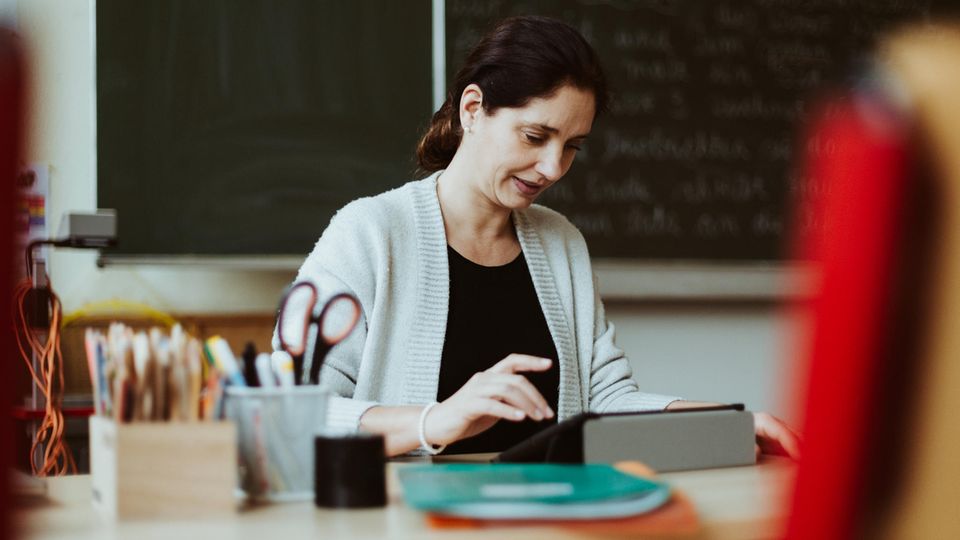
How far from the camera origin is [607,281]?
8.90 feet

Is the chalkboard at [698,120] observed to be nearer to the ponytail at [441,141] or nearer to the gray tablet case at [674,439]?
the ponytail at [441,141]

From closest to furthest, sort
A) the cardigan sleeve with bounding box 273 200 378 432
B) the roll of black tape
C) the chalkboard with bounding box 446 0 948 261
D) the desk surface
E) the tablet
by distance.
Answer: the desk surface < the roll of black tape < the tablet < the cardigan sleeve with bounding box 273 200 378 432 < the chalkboard with bounding box 446 0 948 261

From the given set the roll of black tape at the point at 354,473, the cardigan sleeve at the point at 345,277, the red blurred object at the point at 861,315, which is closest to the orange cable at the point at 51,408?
the cardigan sleeve at the point at 345,277

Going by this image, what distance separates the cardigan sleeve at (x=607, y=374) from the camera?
1.69m

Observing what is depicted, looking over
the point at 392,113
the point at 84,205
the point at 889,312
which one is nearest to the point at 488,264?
the point at 392,113

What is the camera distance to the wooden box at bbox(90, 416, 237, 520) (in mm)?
803

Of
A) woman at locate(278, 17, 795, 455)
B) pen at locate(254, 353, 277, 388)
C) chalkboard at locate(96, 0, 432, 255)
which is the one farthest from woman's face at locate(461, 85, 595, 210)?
pen at locate(254, 353, 277, 388)

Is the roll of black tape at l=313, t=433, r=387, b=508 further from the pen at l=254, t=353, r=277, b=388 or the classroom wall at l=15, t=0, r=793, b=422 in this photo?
the classroom wall at l=15, t=0, r=793, b=422

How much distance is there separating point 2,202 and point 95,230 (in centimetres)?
153

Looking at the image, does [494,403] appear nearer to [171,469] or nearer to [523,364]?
[523,364]

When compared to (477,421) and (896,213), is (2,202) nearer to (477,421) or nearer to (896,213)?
(896,213)

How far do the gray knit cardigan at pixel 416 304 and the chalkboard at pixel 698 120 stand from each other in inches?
33.7

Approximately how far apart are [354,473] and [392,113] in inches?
66.1

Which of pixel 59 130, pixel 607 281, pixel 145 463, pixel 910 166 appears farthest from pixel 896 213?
pixel 607 281
